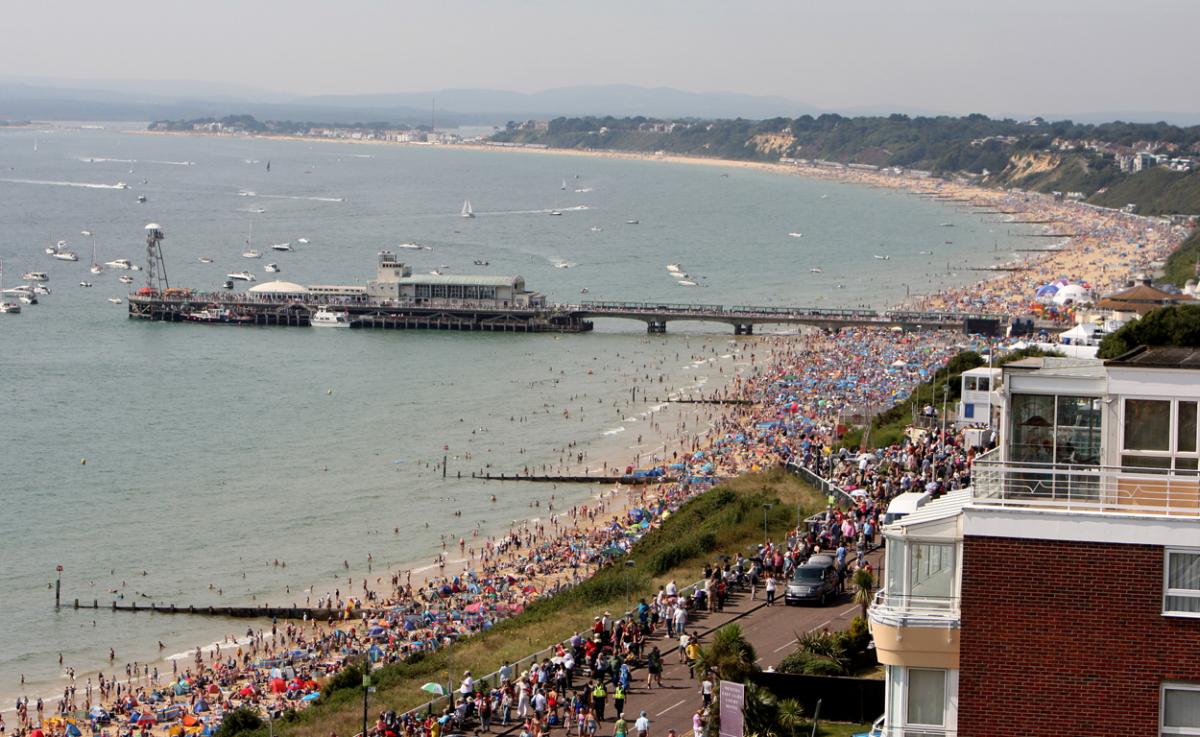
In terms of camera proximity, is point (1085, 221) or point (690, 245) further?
point (1085, 221)

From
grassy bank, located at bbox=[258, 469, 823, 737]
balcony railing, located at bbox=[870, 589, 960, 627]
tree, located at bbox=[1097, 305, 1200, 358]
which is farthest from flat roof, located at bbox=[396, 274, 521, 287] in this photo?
balcony railing, located at bbox=[870, 589, 960, 627]

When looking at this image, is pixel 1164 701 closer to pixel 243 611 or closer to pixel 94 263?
pixel 243 611

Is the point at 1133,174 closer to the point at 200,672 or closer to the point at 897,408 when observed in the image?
the point at 897,408

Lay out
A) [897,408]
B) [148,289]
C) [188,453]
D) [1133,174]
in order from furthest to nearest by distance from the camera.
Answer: [1133,174] → [148,289] → [188,453] → [897,408]

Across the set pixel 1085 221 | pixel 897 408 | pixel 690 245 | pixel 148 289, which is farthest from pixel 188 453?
pixel 1085 221

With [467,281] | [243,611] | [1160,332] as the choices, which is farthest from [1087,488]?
[467,281]

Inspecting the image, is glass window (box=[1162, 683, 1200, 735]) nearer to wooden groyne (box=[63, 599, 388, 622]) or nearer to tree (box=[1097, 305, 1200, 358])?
wooden groyne (box=[63, 599, 388, 622])

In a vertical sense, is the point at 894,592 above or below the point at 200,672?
above
